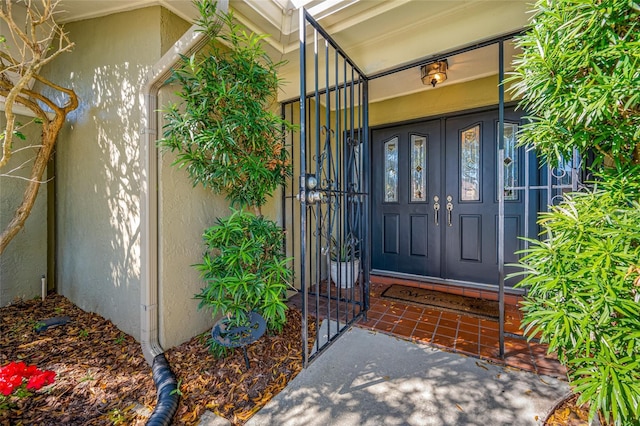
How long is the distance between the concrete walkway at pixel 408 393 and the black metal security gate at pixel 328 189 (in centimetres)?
19

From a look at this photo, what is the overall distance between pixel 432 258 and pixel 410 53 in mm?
2313

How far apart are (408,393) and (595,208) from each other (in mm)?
1282

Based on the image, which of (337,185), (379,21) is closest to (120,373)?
(337,185)

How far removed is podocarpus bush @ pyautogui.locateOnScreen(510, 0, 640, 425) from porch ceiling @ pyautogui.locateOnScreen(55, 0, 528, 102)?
101cm

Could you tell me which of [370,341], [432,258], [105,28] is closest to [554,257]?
[370,341]

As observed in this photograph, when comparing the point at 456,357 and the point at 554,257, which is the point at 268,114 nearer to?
the point at 554,257

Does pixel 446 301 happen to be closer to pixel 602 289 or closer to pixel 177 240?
pixel 602 289

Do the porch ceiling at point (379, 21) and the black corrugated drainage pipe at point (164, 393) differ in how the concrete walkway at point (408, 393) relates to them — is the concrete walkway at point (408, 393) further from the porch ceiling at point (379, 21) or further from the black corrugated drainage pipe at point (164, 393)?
the porch ceiling at point (379, 21)

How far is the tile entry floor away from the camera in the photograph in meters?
1.78

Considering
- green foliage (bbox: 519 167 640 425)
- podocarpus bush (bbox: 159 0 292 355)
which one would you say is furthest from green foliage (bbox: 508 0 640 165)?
podocarpus bush (bbox: 159 0 292 355)

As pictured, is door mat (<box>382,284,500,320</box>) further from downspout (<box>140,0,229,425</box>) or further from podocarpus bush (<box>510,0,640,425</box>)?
downspout (<box>140,0,229,425</box>)

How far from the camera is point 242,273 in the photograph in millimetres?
1790

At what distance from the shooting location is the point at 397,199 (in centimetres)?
357

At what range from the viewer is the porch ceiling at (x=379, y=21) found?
1.87 metres
